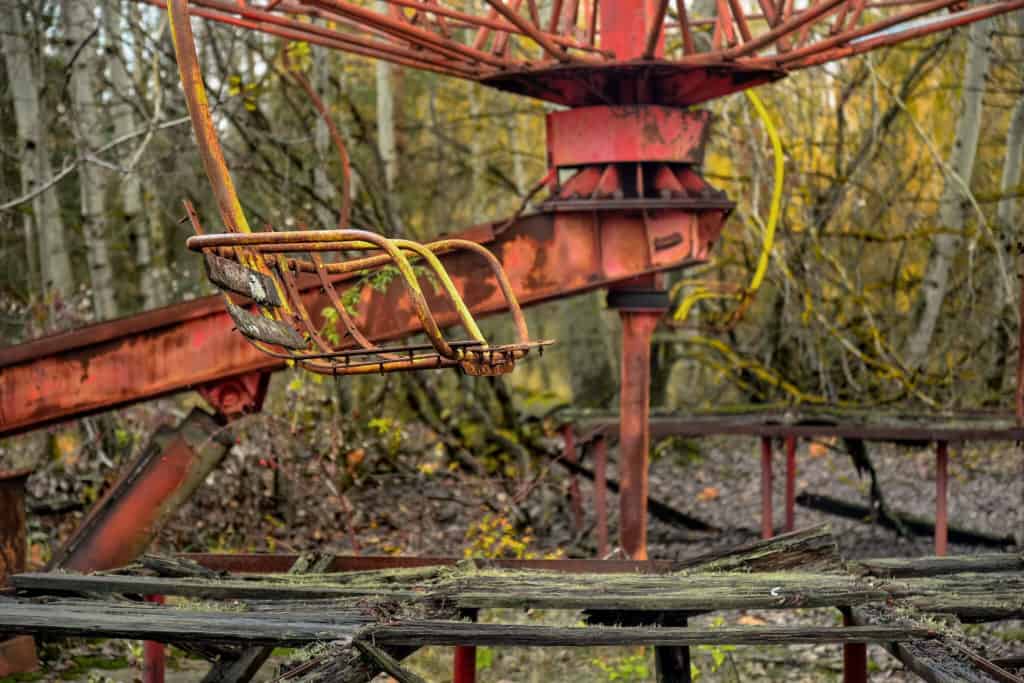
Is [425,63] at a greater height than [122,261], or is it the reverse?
[425,63]

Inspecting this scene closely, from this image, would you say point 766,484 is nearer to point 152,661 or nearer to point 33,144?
point 152,661

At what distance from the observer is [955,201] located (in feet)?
46.2

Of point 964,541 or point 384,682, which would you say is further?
point 964,541

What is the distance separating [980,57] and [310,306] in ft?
27.6

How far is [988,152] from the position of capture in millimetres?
17109

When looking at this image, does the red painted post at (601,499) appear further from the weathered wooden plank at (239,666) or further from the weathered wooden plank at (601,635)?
the weathered wooden plank at (601,635)

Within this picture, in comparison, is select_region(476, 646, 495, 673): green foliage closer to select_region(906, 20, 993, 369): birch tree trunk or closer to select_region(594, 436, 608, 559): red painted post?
select_region(594, 436, 608, 559): red painted post

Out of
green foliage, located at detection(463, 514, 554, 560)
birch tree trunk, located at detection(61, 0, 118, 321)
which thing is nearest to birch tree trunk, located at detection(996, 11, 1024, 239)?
green foliage, located at detection(463, 514, 554, 560)

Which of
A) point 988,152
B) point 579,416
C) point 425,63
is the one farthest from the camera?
point 988,152

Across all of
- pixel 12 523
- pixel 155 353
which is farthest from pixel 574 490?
pixel 12 523

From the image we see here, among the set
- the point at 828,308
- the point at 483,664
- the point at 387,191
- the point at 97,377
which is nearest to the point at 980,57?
the point at 828,308

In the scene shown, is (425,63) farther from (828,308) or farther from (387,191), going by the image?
(828,308)

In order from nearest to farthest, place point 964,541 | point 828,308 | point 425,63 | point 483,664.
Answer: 1. point 425,63
2. point 483,664
3. point 964,541
4. point 828,308

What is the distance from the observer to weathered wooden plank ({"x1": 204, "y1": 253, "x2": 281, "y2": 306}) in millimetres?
4320
